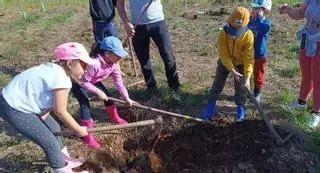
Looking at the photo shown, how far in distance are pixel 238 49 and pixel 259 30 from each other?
57 cm

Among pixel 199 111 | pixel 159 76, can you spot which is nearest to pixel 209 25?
pixel 159 76

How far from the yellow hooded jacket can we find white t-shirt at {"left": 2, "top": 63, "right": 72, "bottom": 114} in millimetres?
1871

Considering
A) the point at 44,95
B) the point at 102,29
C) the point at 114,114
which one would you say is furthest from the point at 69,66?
the point at 102,29

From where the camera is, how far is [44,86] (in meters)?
3.72

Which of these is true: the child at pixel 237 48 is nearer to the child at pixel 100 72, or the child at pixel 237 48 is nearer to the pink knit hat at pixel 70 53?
the child at pixel 100 72

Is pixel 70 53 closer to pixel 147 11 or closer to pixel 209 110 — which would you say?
pixel 147 11

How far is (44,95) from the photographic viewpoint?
12.4 ft

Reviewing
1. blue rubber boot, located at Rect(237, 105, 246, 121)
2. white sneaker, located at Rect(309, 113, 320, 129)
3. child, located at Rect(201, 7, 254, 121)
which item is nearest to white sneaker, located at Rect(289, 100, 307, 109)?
white sneaker, located at Rect(309, 113, 320, 129)

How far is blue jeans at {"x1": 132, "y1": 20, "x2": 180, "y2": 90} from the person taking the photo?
5.60 m

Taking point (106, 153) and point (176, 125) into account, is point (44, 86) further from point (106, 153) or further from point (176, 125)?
point (176, 125)

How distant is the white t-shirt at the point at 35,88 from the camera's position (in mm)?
3674

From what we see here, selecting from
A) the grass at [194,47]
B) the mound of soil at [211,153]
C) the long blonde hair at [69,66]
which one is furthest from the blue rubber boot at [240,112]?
the long blonde hair at [69,66]

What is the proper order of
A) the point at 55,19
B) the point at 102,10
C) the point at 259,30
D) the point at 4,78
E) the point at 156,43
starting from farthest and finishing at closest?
the point at 55,19, the point at 4,78, the point at 102,10, the point at 156,43, the point at 259,30

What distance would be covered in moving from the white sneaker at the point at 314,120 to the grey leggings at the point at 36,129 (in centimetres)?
274
